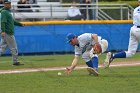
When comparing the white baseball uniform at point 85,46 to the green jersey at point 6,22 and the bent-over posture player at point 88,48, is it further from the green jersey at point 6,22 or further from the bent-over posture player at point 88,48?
the green jersey at point 6,22

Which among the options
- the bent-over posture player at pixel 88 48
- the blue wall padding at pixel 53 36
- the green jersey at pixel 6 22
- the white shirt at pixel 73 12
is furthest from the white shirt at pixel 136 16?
the white shirt at pixel 73 12

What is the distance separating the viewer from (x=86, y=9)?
27.7 metres

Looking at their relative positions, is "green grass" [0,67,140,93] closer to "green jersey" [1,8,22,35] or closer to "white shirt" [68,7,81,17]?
"green jersey" [1,8,22,35]

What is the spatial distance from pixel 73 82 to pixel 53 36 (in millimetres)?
11453

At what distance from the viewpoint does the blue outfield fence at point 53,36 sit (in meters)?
24.2

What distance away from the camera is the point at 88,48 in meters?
14.9

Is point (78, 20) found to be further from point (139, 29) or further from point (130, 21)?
point (139, 29)

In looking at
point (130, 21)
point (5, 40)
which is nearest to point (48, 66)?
point (5, 40)

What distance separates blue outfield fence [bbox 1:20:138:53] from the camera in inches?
951

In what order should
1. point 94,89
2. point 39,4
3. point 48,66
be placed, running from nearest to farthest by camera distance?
1. point 94,89
2. point 48,66
3. point 39,4

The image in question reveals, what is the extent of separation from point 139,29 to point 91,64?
5.04 ft

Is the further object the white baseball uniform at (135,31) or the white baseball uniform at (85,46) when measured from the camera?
the white baseball uniform at (135,31)

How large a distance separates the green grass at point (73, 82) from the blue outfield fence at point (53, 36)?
835 cm

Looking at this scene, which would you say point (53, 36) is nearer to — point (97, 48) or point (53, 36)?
point (53, 36)
